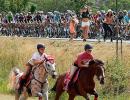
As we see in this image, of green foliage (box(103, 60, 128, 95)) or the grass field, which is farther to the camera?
the grass field

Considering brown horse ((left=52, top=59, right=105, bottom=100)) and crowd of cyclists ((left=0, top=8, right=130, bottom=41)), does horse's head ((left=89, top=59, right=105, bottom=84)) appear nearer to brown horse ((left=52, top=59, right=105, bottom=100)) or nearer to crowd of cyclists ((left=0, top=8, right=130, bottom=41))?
brown horse ((left=52, top=59, right=105, bottom=100))

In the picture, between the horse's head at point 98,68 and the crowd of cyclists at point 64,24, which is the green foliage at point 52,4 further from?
the horse's head at point 98,68

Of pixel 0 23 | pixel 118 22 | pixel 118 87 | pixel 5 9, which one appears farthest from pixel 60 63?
pixel 5 9

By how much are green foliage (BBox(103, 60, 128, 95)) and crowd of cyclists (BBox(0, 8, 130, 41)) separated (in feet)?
23.9

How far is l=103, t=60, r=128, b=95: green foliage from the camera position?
73.2 feet

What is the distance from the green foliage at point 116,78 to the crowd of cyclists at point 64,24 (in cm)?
727

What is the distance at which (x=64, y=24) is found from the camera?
35.7m

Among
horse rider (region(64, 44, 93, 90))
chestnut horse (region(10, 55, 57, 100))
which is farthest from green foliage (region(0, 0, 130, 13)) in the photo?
chestnut horse (region(10, 55, 57, 100))

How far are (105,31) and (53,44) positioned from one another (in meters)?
3.67

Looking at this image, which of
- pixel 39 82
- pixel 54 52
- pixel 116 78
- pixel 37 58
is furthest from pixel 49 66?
pixel 54 52

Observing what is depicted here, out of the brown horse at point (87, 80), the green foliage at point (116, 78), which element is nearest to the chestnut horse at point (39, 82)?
the brown horse at point (87, 80)

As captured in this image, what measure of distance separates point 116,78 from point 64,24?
548 inches

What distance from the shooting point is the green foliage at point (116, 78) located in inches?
878

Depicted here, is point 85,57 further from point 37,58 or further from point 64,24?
point 64,24
